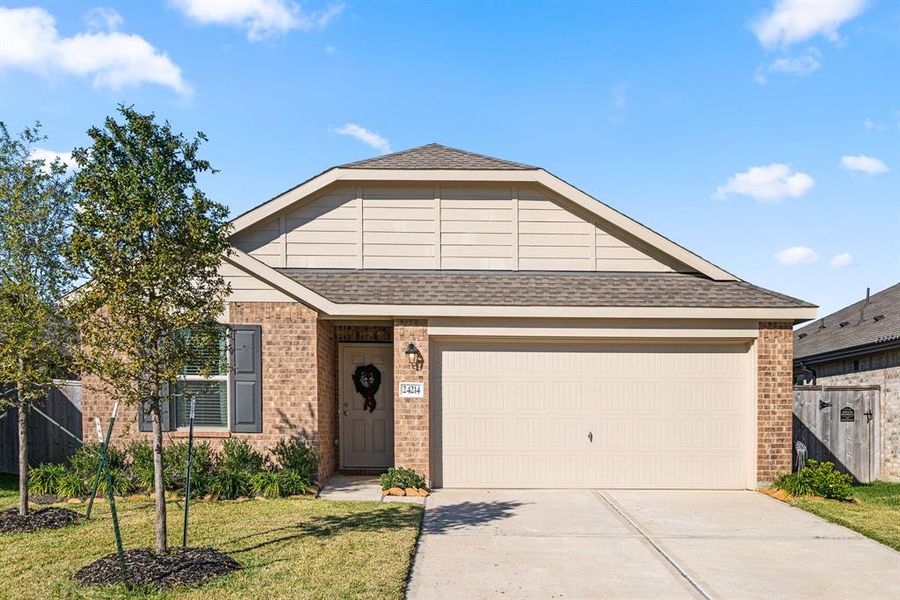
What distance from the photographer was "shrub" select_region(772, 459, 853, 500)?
972 cm

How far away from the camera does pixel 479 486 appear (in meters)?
10.6

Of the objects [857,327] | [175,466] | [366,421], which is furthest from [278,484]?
[857,327]

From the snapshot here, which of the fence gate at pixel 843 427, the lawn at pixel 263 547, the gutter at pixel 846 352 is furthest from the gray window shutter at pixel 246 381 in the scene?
the gutter at pixel 846 352

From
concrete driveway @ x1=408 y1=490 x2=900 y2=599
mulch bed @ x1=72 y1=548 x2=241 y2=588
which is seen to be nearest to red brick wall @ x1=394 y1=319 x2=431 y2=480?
concrete driveway @ x1=408 y1=490 x2=900 y2=599

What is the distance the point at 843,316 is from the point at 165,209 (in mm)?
16530

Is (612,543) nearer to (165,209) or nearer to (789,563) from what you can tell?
(789,563)

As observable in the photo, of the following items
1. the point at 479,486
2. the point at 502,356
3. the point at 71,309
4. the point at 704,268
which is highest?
the point at 704,268

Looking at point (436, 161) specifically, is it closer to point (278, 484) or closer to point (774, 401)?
point (278, 484)

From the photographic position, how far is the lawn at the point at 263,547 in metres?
5.77

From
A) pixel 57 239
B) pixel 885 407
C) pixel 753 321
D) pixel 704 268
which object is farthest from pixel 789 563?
pixel 57 239

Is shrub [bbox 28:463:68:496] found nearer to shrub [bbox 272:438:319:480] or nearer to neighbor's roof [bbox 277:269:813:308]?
shrub [bbox 272:438:319:480]

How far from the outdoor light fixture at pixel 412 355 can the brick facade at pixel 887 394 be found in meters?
7.84

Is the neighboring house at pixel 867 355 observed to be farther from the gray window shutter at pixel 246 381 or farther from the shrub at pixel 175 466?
the shrub at pixel 175 466

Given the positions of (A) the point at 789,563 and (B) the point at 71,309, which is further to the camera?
(A) the point at 789,563
